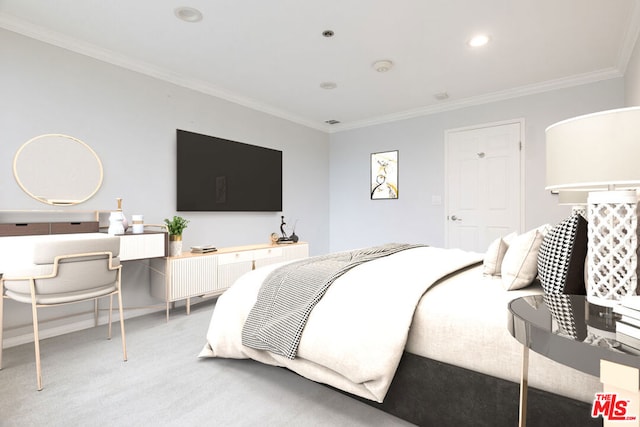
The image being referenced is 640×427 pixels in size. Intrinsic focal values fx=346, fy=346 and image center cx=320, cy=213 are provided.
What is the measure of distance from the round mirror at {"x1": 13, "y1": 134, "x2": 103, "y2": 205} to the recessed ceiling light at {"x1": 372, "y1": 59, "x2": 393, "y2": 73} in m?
2.70

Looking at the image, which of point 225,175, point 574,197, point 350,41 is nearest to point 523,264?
point 574,197

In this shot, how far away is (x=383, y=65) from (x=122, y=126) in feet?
8.31

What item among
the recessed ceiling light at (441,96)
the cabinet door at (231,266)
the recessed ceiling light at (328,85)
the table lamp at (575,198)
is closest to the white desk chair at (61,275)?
the cabinet door at (231,266)

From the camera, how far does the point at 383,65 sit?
3.34m

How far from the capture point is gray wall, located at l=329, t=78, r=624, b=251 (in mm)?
3807

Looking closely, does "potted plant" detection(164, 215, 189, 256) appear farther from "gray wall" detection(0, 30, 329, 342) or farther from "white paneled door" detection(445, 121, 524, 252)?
"white paneled door" detection(445, 121, 524, 252)

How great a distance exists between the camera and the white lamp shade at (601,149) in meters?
1.07

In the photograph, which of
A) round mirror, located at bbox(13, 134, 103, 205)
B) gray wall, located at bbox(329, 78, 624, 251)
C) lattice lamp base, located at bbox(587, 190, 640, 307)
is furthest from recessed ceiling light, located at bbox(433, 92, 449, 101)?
round mirror, located at bbox(13, 134, 103, 205)

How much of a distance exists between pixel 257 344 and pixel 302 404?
0.37 meters

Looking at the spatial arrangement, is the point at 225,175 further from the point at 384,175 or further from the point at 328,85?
the point at 384,175

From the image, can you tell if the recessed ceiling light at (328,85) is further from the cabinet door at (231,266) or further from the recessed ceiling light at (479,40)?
the cabinet door at (231,266)

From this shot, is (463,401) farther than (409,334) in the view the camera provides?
No

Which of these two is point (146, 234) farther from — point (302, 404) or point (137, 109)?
point (302, 404)

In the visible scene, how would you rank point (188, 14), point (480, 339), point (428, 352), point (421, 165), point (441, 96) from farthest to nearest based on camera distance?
point (421, 165) → point (441, 96) → point (188, 14) → point (428, 352) → point (480, 339)
